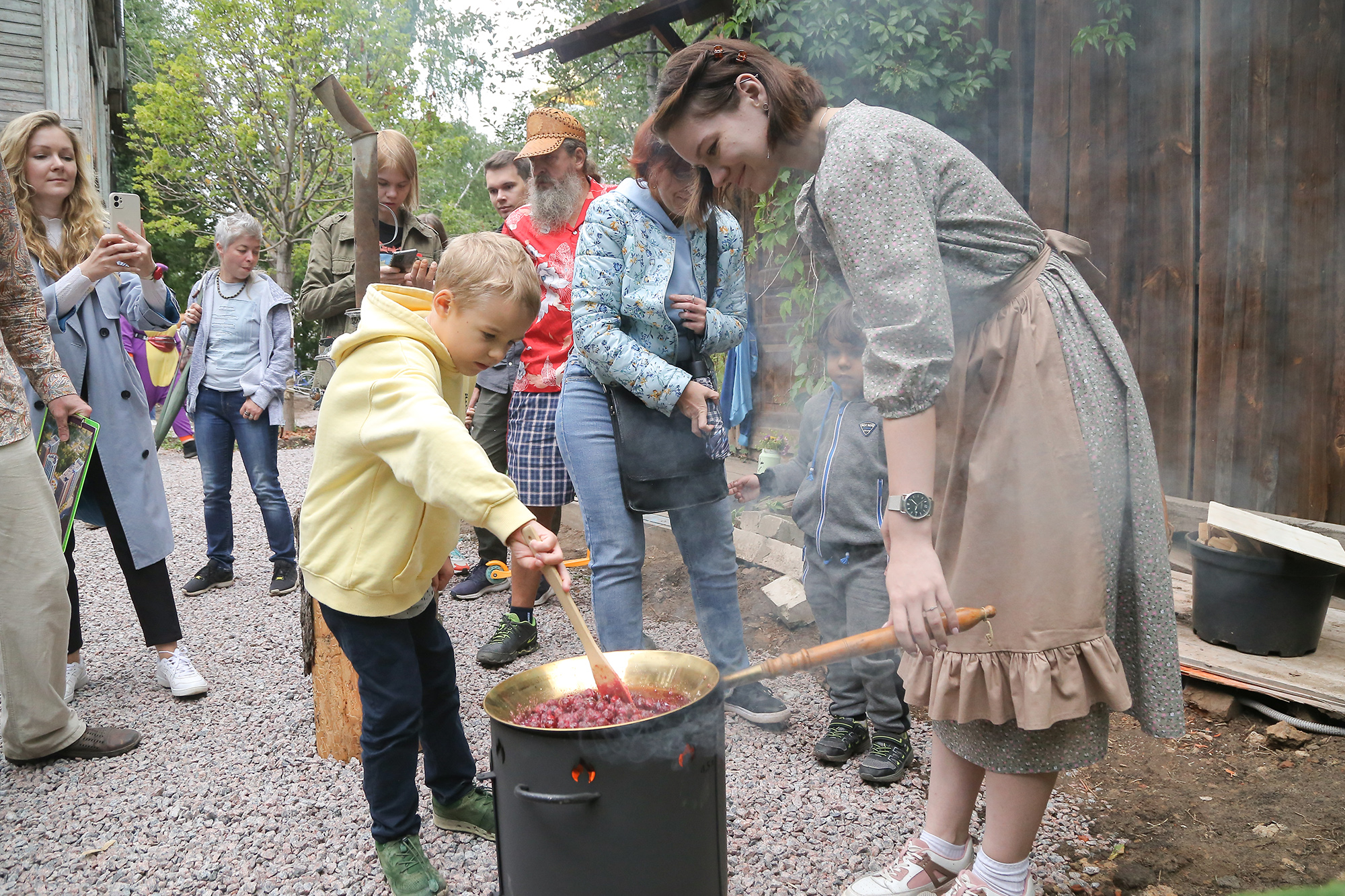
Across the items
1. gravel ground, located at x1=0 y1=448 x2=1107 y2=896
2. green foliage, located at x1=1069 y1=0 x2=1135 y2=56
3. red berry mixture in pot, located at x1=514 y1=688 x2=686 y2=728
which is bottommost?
gravel ground, located at x1=0 y1=448 x2=1107 y2=896

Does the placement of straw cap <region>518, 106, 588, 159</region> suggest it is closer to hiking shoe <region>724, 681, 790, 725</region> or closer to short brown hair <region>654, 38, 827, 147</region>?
short brown hair <region>654, 38, 827, 147</region>

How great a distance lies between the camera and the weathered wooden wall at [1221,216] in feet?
12.3

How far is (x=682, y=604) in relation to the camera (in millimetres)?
4504

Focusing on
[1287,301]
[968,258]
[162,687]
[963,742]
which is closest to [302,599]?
[162,687]

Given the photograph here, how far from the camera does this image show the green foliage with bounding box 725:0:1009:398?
4945mm

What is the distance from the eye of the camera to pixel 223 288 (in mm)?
5059

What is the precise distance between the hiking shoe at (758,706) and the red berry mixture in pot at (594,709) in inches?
48.1

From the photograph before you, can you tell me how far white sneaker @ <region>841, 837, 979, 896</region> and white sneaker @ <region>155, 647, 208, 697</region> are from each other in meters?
2.82

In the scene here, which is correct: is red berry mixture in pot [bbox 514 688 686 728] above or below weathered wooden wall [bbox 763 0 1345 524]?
below

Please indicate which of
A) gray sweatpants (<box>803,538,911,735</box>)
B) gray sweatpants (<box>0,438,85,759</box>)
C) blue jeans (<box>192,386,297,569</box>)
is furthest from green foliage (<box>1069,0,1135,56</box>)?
gray sweatpants (<box>0,438,85,759</box>)

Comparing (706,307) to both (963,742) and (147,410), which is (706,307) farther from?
(147,410)

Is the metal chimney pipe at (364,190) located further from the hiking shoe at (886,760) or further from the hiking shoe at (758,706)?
the hiking shoe at (886,760)

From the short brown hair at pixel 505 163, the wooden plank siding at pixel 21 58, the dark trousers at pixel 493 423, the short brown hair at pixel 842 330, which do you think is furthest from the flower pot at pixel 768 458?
the wooden plank siding at pixel 21 58

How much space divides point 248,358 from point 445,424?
12.0 feet
